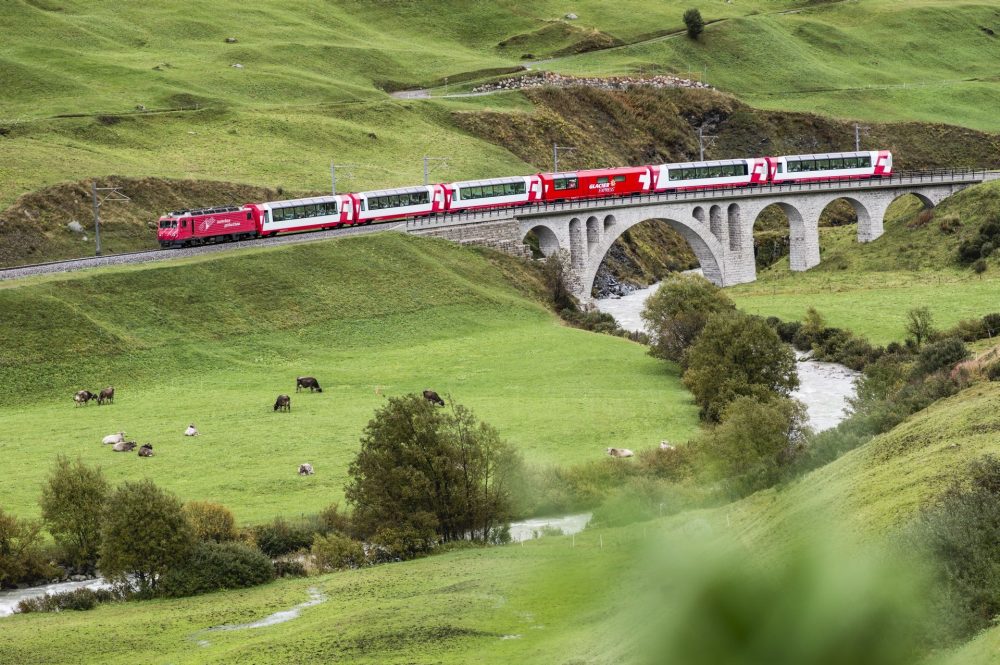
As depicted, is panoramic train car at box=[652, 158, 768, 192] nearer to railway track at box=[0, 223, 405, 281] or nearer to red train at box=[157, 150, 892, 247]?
red train at box=[157, 150, 892, 247]

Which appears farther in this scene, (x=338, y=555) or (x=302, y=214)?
(x=302, y=214)

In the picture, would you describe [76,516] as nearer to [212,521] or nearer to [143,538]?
[212,521]

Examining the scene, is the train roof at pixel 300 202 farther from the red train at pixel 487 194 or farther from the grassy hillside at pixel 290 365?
the grassy hillside at pixel 290 365

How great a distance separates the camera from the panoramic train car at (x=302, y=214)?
105 meters

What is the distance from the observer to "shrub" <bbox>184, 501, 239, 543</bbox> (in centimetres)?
4956

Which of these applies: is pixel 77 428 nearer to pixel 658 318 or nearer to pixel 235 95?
pixel 658 318

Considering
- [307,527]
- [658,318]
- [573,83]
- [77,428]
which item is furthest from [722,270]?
[307,527]

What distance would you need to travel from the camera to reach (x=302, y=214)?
10725 centimetres

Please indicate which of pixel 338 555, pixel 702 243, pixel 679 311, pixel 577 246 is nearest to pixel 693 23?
pixel 702 243

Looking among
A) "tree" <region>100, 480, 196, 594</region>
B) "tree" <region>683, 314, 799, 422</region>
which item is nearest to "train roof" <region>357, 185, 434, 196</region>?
"tree" <region>683, 314, 799, 422</region>

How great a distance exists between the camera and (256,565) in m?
46.5

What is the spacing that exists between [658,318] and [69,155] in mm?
57467

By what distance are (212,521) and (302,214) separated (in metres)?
59.4

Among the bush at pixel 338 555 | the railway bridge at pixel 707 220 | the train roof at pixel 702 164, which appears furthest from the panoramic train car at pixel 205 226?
the bush at pixel 338 555
